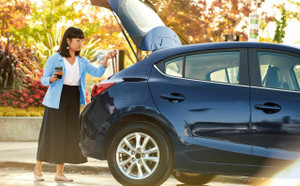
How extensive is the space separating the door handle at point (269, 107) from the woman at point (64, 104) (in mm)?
2312

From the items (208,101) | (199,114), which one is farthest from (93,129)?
(208,101)

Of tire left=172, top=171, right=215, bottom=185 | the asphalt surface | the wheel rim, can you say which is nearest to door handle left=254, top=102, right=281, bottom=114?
the wheel rim

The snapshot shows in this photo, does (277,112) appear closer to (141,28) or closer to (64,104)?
(141,28)

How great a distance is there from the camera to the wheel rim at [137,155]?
6.21 metres

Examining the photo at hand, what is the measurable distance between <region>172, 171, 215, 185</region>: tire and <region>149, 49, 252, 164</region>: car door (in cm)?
139

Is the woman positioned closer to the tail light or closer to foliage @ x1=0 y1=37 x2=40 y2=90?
the tail light

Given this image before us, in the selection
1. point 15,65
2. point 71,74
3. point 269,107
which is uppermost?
point 269,107

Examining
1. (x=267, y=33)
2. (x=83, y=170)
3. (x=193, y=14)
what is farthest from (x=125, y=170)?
(x=267, y=33)

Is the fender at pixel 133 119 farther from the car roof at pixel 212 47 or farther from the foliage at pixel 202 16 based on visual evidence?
the foliage at pixel 202 16

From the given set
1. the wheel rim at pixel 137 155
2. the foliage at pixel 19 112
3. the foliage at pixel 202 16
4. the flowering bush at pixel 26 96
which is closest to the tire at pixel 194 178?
the wheel rim at pixel 137 155

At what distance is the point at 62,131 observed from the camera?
24.3 feet

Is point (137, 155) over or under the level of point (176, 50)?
under

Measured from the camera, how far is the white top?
739cm

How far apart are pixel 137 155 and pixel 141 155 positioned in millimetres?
51
